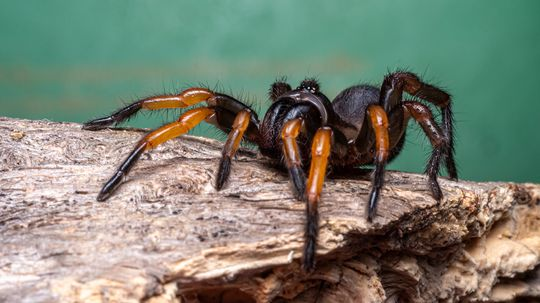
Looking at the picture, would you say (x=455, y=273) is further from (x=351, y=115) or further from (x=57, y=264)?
(x=57, y=264)

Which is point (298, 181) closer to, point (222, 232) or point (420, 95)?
point (222, 232)

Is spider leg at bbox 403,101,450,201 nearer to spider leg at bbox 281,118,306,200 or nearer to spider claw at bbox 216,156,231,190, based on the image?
spider leg at bbox 281,118,306,200

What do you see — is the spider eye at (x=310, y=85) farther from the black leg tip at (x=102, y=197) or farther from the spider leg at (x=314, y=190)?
the black leg tip at (x=102, y=197)

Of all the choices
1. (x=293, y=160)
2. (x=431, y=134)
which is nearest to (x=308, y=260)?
(x=293, y=160)


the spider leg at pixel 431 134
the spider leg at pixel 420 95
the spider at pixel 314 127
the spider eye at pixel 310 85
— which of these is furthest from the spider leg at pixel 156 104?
the spider leg at pixel 431 134

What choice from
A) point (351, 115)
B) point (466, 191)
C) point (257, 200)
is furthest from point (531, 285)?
point (257, 200)

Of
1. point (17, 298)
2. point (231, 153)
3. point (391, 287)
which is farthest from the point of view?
point (391, 287)
